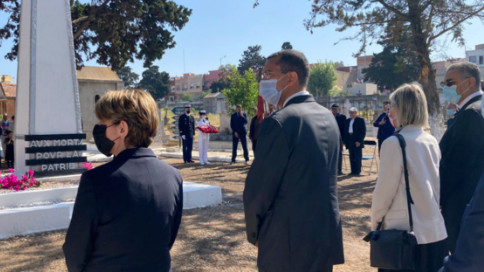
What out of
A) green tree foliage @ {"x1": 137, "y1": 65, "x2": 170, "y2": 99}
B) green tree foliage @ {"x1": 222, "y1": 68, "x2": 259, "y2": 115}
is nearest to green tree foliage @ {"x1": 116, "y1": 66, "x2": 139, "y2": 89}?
green tree foliage @ {"x1": 137, "y1": 65, "x2": 170, "y2": 99}

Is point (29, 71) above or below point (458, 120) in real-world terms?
above

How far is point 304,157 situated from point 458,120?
194 centimetres

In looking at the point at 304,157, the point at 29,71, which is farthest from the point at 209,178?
the point at 304,157

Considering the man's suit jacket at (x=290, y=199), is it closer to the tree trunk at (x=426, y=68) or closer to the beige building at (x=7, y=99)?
the tree trunk at (x=426, y=68)

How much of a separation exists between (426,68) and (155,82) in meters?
81.6

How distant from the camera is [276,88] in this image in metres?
2.88

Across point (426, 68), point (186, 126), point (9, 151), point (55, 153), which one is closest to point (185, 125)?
point (186, 126)

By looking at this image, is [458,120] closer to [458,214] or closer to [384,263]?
[458,214]

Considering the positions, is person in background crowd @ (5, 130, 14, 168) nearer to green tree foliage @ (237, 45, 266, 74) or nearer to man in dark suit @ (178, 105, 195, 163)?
man in dark suit @ (178, 105, 195, 163)

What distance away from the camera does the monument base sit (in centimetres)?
619

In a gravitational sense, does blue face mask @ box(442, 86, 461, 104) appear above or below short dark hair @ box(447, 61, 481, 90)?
below

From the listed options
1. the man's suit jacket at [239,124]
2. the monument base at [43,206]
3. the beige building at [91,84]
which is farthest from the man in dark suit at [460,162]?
the beige building at [91,84]

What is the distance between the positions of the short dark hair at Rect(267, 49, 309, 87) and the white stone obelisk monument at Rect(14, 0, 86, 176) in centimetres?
869

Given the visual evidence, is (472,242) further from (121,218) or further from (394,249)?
(394,249)
